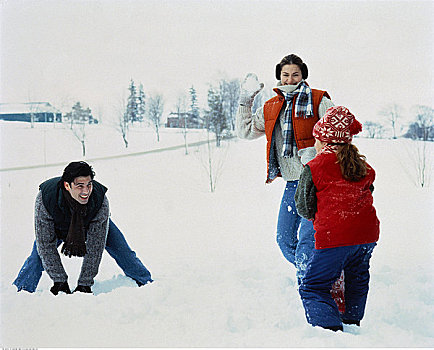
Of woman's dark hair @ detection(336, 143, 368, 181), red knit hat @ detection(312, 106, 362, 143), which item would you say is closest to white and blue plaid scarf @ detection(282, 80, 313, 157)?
red knit hat @ detection(312, 106, 362, 143)

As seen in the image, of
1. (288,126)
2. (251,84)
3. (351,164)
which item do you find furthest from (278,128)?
(351,164)

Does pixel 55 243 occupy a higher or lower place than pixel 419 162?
higher

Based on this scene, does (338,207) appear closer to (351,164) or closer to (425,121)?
(351,164)

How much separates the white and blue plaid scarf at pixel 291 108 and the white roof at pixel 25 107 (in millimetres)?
8703

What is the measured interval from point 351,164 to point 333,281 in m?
0.56

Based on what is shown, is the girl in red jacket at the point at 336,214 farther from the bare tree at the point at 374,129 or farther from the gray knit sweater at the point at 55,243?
the bare tree at the point at 374,129

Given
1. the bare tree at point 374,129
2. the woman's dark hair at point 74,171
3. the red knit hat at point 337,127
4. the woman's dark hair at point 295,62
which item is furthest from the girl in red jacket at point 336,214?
the bare tree at point 374,129

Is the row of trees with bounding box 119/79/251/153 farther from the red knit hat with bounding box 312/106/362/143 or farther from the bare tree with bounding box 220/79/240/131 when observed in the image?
the red knit hat with bounding box 312/106/362/143

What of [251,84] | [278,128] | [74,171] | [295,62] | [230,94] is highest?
[230,94]

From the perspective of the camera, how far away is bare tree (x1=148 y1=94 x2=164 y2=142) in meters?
11.9

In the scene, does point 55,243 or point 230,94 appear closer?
point 55,243

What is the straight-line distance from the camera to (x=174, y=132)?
12.0 meters

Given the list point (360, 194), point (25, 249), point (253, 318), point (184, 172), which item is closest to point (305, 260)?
point (253, 318)

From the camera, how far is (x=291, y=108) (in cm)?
261
